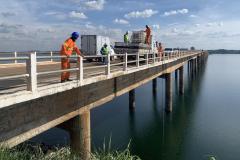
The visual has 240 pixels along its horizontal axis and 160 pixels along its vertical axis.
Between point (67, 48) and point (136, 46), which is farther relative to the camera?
point (136, 46)

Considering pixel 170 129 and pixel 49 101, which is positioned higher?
pixel 49 101

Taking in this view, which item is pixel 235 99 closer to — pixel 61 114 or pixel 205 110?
pixel 205 110

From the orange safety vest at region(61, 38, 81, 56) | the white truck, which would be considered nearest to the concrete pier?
the orange safety vest at region(61, 38, 81, 56)

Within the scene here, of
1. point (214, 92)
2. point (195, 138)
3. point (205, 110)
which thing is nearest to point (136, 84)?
point (195, 138)

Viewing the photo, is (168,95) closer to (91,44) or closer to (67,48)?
(91,44)

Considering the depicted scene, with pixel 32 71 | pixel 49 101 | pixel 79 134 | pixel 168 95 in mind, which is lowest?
pixel 168 95

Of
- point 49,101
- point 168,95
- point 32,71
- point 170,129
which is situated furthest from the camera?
point 168,95

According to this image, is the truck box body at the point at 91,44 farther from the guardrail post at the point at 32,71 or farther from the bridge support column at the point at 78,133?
the guardrail post at the point at 32,71

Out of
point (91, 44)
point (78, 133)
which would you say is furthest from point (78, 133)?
point (91, 44)

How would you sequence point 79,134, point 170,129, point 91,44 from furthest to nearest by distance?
point 91,44 → point 170,129 → point 79,134

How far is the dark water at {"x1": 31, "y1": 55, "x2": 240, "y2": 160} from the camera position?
59.6ft

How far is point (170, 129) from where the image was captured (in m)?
23.8

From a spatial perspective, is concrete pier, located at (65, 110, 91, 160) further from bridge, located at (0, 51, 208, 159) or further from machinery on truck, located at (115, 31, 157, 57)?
machinery on truck, located at (115, 31, 157, 57)

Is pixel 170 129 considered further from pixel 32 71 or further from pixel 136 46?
pixel 32 71
